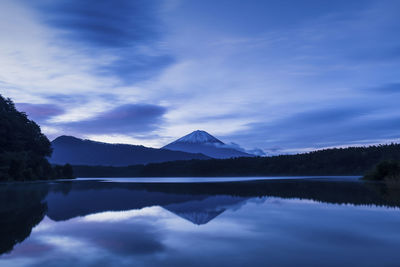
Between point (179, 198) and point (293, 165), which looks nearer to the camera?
point (179, 198)

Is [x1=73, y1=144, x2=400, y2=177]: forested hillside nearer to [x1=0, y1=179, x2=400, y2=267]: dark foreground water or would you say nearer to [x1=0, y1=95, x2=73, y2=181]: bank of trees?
[x1=0, y1=95, x2=73, y2=181]: bank of trees

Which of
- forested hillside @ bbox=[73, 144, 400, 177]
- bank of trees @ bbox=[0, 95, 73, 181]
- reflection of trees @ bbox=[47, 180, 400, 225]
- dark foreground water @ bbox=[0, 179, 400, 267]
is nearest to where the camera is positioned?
dark foreground water @ bbox=[0, 179, 400, 267]

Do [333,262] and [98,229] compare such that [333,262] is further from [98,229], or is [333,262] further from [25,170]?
[25,170]

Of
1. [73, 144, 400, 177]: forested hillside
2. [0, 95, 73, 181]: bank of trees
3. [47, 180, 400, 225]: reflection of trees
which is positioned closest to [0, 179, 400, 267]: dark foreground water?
[47, 180, 400, 225]: reflection of trees

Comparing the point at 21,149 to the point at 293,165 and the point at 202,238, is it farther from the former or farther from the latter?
the point at 293,165

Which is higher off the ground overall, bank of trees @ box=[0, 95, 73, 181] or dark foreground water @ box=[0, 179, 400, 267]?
bank of trees @ box=[0, 95, 73, 181]

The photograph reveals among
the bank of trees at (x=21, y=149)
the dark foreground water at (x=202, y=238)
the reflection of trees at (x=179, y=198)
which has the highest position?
the bank of trees at (x=21, y=149)

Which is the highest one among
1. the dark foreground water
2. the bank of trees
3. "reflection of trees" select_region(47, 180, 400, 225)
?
the bank of trees

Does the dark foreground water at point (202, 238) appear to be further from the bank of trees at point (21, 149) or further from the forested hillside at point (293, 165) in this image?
the forested hillside at point (293, 165)

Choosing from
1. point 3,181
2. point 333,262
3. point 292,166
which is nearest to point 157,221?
point 333,262

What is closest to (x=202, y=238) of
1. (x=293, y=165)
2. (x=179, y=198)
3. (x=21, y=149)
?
(x=179, y=198)

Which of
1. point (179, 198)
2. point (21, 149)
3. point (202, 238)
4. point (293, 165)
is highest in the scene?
point (293, 165)

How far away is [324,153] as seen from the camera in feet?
400

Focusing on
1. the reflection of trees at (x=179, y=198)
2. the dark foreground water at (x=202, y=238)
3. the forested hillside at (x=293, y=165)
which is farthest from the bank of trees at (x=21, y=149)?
the forested hillside at (x=293, y=165)
